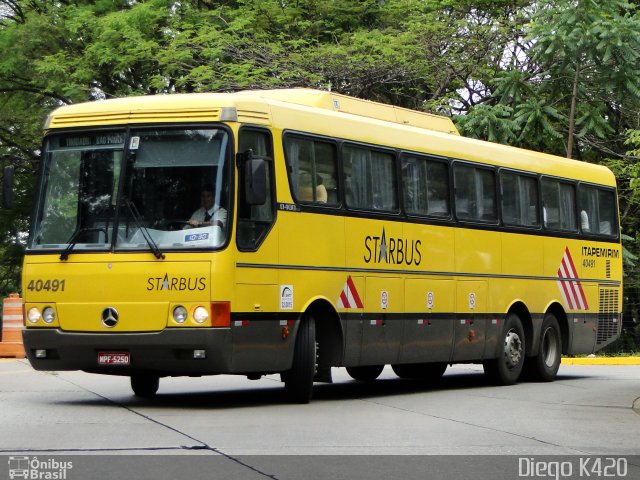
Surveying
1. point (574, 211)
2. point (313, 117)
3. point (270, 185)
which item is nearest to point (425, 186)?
point (313, 117)

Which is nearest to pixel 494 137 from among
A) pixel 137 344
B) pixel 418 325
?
pixel 418 325

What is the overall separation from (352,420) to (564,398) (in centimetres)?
487

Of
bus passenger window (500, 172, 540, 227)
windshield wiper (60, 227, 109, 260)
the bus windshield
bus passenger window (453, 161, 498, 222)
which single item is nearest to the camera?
the bus windshield

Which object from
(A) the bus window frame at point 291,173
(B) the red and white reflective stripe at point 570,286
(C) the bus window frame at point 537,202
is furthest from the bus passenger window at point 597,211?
(A) the bus window frame at point 291,173

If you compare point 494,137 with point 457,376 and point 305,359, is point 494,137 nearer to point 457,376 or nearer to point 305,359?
point 457,376

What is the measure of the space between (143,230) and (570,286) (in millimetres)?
9778

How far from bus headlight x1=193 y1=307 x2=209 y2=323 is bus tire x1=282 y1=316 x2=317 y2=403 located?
1.49 m

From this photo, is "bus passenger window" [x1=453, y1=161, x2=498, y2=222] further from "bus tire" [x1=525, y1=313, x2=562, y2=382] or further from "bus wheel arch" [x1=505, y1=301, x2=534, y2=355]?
"bus tire" [x1=525, y1=313, x2=562, y2=382]

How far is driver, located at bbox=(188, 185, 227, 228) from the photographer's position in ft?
47.1

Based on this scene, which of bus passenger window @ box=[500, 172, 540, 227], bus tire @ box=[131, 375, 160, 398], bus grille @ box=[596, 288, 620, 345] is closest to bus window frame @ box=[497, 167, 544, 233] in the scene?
bus passenger window @ box=[500, 172, 540, 227]

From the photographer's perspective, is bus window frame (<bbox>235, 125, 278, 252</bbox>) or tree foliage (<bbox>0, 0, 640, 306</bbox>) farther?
tree foliage (<bbox>0, 0, 640, 306</bbox>)

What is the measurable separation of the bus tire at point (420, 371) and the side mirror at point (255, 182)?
23.9 feet

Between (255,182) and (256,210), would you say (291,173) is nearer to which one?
(256,210)

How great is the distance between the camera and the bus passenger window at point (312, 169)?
15578 millimetres
